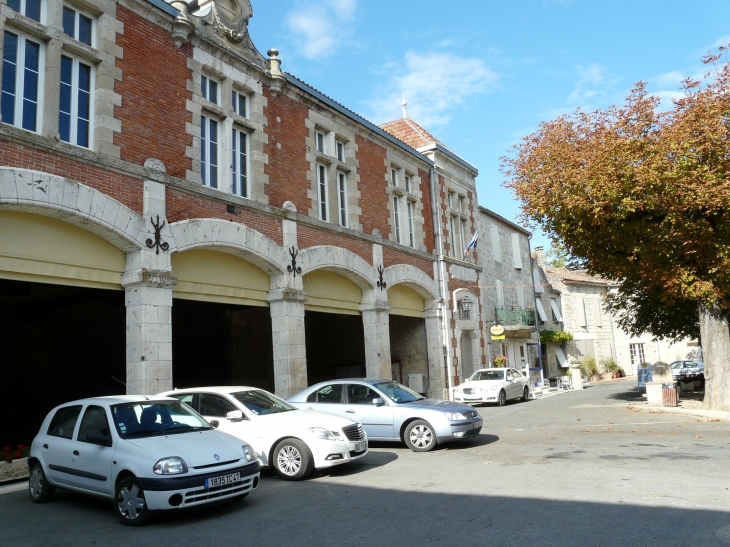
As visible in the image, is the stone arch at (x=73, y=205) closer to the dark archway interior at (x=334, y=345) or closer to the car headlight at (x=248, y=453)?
the car headlight at (x=248, y=453)

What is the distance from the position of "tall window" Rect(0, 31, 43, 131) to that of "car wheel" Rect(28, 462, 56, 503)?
600cm

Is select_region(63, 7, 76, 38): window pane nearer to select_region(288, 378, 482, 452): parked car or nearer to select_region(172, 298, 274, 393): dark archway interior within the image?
select_region(288, 378, 482, 452): parked car

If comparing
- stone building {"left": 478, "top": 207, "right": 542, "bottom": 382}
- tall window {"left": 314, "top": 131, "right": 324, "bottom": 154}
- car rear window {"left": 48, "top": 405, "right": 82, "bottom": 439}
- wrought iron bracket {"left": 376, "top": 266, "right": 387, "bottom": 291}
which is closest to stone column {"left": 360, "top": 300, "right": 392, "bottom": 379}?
wrought iron bracket {"left": 376, "top": 266, "right": 387, "bottom": 291}

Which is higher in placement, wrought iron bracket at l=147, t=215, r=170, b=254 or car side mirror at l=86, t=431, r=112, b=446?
wrought iron bracket at l=147, t=215, r=170, b=254

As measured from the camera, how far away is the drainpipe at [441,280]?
2255 centimetres

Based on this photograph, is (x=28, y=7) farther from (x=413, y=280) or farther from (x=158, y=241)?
(x=413, y=280)

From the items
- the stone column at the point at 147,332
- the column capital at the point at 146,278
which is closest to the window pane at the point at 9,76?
the column capital at the point at 146,278

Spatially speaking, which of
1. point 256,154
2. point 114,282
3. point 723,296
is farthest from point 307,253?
point 723,296

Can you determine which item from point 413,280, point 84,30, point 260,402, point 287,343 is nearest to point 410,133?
point 413,280

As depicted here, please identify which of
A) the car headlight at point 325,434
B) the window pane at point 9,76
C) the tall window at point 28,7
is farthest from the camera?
the tall window at point 28,7

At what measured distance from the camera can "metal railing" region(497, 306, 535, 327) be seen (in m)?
28.0

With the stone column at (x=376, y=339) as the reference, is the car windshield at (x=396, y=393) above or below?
below

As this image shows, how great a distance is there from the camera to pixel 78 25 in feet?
38.5

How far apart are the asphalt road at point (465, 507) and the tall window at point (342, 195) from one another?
30.4 ft
